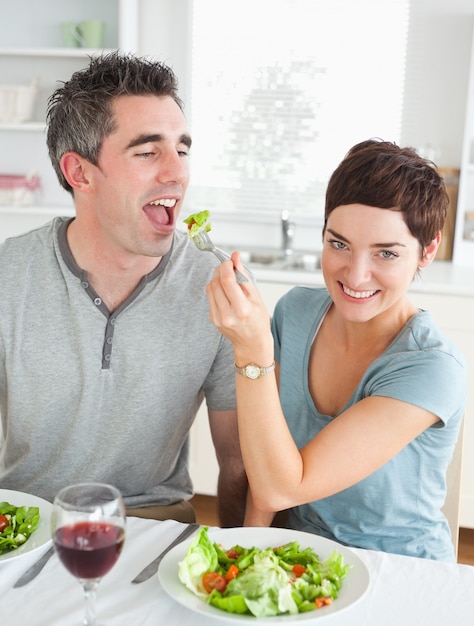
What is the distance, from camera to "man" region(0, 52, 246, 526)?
5.55ft

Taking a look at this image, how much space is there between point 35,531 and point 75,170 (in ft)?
2.75

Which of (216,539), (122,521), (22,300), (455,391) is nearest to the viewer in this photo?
(122,521)

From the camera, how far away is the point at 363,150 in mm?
1495

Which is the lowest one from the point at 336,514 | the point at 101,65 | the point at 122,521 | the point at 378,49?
the point at 336,514

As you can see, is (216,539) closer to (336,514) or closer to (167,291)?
(336,514)

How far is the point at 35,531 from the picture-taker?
1.27 m

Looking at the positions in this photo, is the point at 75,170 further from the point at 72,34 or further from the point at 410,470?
the point at 72,34

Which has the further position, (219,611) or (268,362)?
(268,362)

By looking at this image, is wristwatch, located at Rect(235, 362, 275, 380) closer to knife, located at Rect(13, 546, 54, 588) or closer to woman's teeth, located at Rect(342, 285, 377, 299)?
woman's teeth, located at Rect(342, 285, 377, 299)

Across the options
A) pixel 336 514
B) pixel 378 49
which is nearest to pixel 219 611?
pixel 336 514

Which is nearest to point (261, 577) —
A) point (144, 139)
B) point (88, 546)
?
point (88, 546)

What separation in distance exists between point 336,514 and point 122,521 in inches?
27.4

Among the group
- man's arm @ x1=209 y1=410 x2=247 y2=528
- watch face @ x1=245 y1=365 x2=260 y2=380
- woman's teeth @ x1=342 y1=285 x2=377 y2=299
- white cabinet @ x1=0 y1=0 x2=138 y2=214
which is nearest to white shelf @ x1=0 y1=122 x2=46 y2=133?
white cabinet @ x1=0 y1=0 x2=138 y2=214

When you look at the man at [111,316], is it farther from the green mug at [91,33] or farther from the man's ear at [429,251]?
the green mug at [91,33]
